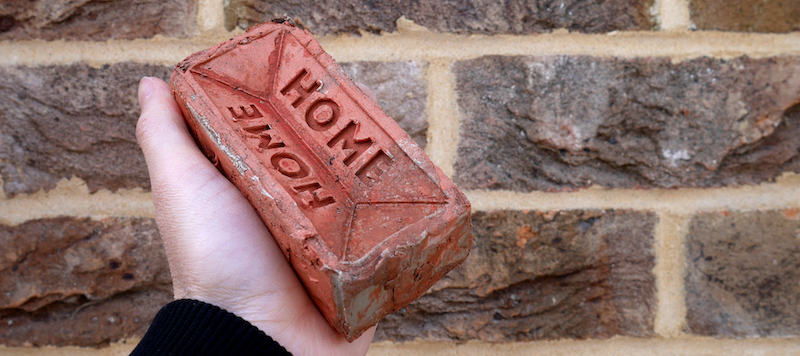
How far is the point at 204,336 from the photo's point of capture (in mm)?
739

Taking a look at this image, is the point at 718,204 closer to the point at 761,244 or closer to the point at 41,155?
the point at 761,244

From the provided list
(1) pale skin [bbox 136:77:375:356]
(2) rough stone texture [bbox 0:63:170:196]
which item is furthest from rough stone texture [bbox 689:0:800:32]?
(2) rough stone texture [bbox 0:63:170:196]

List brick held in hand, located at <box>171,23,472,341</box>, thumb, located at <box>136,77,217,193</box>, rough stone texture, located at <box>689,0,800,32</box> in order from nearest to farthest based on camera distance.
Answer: brick held in hand, located at <box>171,23,472,341</box>
thumb, located at <box>136,77,217,193</box>
rough stone texture, located at <box>689,0,800,32</box>

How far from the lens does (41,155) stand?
1.09 m

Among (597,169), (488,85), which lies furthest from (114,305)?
(597,169)

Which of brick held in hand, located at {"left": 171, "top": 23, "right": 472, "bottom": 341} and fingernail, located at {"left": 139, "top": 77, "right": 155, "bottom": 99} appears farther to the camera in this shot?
fingernail, located at {"left": 139, "top": 77, "right": 155, "bottom": 99}

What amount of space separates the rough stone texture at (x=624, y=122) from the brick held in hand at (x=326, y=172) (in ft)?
1.00

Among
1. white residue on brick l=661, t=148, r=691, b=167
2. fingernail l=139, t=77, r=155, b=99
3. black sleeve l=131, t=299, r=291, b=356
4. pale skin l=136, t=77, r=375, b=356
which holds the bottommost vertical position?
black sleeve l=131, t=299, r=291, b=356

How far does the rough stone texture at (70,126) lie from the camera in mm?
1055

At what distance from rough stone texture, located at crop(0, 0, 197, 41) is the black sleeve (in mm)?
565

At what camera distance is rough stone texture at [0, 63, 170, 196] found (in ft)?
3.46

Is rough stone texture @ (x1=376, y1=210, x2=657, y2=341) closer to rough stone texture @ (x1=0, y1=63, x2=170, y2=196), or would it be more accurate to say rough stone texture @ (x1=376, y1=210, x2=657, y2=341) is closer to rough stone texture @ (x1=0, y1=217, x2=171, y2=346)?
rough stone texture @ (x1=0, y1=217, x2=171, y2=346)

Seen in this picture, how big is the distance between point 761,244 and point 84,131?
135 centimetres

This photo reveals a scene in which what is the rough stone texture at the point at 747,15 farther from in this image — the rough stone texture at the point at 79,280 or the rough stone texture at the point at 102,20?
the rough stone texture at the point at 79,280
